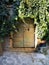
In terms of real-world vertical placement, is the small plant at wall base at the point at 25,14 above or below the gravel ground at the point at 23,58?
above

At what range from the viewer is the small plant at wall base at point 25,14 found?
779 centimetres

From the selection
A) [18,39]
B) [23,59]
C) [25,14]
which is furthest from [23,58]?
[25,14]

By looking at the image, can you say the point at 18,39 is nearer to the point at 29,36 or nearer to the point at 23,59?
the point at 29,36

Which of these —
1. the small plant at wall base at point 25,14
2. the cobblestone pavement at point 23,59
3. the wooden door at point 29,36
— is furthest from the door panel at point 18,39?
the cobblestone pavement at point 23,59

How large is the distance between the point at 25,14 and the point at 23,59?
68.6 inches

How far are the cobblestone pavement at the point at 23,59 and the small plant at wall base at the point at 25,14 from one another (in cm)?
76

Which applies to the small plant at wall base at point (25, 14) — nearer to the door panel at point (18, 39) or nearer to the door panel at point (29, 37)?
the door panel at point (18, 39)

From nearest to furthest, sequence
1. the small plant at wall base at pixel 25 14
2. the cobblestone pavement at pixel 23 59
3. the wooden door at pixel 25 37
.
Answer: the cobblestone pavement at pixel 23 59 → the small plant at wall base at pixel 25 14 → the wooden door at pixel 25 37

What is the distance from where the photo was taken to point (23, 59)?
289 inches

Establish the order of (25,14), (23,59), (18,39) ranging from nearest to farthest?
(23,59) < (25,14) < (18,39)

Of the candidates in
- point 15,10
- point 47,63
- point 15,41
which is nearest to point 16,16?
point 15,10

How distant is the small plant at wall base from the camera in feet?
25.6

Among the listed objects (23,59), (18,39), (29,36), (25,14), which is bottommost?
(23,59)

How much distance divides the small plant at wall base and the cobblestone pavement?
2.50ft
